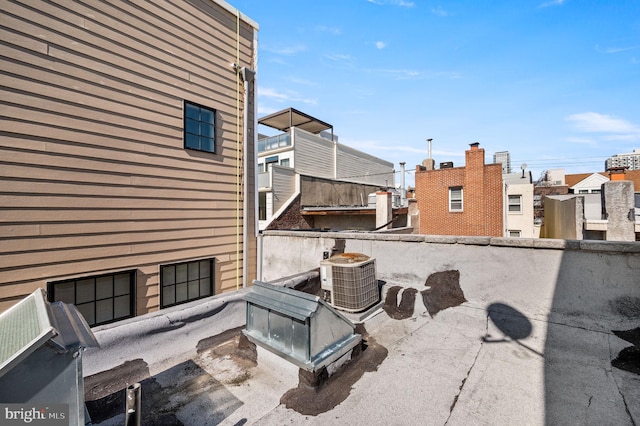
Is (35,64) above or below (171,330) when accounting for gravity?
above

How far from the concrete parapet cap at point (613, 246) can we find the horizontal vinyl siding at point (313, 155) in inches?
623

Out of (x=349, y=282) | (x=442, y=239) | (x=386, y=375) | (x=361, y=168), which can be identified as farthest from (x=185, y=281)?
(x=361, y=168)

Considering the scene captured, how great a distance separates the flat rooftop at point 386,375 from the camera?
2883 millimetres

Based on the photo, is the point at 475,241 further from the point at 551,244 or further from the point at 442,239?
the point at 551,244

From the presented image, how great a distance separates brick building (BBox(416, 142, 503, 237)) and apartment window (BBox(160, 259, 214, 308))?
650 inches

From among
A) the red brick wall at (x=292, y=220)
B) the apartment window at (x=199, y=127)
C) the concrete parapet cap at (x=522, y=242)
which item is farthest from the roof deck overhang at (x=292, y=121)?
the concrete parapet cap at (x=522, y=242)

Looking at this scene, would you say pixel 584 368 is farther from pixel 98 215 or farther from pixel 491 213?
pixel 491 213

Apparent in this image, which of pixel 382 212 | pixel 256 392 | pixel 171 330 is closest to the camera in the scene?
pixel 256 392

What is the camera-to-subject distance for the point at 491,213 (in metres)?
17.7

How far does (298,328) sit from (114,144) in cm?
487

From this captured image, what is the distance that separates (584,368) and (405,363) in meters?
2.28

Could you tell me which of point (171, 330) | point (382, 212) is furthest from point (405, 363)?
point (382, 212)

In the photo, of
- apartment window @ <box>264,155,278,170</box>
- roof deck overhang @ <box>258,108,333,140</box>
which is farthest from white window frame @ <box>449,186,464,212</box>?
apartment window @ <box>264,155,278,170</box>

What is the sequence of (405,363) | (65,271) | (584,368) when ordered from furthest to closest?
1. (65,271)
2. (405,363)
3. (584,368)
